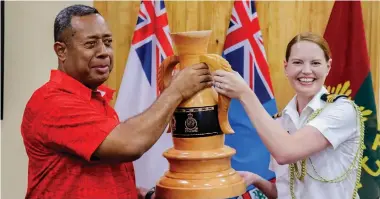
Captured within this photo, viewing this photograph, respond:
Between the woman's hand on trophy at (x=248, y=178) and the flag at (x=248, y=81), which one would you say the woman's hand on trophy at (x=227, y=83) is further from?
the flag at (x=248, y=81)

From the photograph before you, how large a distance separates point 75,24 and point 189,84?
359 millimetres

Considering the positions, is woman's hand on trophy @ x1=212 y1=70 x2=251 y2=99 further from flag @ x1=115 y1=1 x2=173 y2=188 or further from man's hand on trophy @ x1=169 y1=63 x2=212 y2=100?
flag @ x1=115 y1=1 x2=173 y2=188

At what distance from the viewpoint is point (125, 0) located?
2422 mm

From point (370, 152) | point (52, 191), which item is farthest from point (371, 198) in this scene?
point (52, 191)

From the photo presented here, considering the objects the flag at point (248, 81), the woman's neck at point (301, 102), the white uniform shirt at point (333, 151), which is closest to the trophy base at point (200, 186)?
the white uniform shirt at point (333, 151)

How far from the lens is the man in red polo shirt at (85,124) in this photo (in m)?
1.26

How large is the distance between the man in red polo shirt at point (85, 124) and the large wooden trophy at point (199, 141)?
0.04 meters

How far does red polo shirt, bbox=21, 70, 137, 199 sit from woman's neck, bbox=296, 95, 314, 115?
2.10 ft

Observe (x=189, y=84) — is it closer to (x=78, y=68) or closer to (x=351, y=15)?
(x=78, y=68)

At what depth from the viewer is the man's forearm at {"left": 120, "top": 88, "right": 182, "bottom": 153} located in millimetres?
1253

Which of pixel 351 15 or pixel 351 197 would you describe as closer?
pixel 351 197

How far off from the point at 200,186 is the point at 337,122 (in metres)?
0.51

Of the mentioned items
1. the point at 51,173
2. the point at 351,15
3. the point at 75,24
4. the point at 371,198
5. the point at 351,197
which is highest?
the point at 351,15

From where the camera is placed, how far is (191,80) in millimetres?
1337
